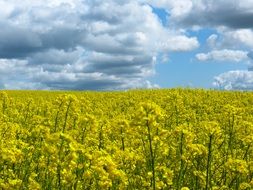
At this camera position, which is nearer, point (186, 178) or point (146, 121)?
point (146, 121)

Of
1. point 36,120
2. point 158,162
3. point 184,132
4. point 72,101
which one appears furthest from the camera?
point 36,120

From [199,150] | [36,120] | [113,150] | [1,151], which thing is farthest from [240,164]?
[36,120]

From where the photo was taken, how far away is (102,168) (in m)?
5.21

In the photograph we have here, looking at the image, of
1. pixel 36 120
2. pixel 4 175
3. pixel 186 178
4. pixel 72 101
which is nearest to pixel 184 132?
pixel 186 178

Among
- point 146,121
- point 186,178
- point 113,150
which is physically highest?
point 146,121

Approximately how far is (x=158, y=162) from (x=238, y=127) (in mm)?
2271

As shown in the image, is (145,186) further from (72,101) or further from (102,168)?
(72,101)

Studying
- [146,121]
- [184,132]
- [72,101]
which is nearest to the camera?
[146,121]

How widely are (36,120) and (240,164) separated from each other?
7210 mm

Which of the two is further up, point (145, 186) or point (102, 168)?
point (102, 168)

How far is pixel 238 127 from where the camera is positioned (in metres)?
9.88

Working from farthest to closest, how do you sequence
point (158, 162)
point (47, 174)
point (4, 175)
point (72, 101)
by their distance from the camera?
point (72, 101) < point (158, 162) < point (47, 174) < point (4, 175)

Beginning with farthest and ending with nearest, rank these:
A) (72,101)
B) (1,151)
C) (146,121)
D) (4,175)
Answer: (72,101), (4,175), (1,151), (146,121)

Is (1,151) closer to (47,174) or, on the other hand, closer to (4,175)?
(4,175)
